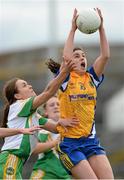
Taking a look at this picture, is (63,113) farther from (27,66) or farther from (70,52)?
(27,66)

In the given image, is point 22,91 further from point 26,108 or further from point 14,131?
point 14,131

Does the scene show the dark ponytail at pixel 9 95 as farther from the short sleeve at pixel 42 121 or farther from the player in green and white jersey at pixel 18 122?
the short sleeve at pixel 42 121

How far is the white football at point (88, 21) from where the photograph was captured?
11.1 m

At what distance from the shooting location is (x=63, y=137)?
36.6ft

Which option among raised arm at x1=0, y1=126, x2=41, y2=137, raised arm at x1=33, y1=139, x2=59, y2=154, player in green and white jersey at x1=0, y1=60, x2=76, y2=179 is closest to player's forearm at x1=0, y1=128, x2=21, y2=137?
raised arm at x1=0, y1=126, x2=41, y2=137

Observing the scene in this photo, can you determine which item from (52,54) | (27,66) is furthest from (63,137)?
(27,66)

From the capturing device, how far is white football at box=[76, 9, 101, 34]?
437 inches

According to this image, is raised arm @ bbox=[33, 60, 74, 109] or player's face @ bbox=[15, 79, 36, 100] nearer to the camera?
raised arm @ bbox=[33, 60, 74, 109]

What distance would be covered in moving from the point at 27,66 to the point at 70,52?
20.0m

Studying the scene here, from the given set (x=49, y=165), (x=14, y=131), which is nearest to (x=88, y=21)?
(x=14, y=131)

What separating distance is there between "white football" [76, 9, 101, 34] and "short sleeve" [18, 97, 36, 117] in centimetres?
106

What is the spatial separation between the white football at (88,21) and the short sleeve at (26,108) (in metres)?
1.06

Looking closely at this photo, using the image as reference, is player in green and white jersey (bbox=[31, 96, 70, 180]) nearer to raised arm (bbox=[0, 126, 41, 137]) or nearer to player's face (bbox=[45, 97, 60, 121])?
player's face (bbox=[45, 97, 60, 121])

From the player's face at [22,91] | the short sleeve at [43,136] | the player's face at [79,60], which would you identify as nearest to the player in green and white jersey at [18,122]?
the player's face at [22,91]
